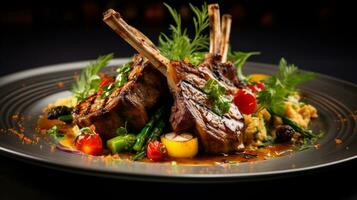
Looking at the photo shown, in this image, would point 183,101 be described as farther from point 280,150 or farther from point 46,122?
point 46,122

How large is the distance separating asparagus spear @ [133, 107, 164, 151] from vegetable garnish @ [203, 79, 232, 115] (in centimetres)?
→ 57

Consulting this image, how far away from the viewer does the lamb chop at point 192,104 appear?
620 cm

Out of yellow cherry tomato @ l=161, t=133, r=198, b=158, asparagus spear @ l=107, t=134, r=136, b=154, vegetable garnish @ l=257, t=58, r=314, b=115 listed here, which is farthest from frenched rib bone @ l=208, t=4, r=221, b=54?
asparagus spear @ l=107, t=134, r=136, b=154

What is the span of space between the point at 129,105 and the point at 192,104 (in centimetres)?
66

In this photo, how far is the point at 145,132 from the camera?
6453mm

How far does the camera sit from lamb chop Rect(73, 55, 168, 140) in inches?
253

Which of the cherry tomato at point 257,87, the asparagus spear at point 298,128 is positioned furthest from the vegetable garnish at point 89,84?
the asparagus spear at point 298,128

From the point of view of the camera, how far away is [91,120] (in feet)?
21.3

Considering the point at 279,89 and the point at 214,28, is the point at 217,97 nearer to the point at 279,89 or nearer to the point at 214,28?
the point at 279,89

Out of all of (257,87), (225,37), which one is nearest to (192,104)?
(257,87)

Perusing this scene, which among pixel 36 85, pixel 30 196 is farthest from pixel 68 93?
pixel 30 196

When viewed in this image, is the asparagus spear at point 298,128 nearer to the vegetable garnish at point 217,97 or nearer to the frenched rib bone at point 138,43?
the vegetable garnish at point 217,97

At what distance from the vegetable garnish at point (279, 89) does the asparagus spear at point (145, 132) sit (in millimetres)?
1273

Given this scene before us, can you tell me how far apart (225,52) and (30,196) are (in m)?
3.34
